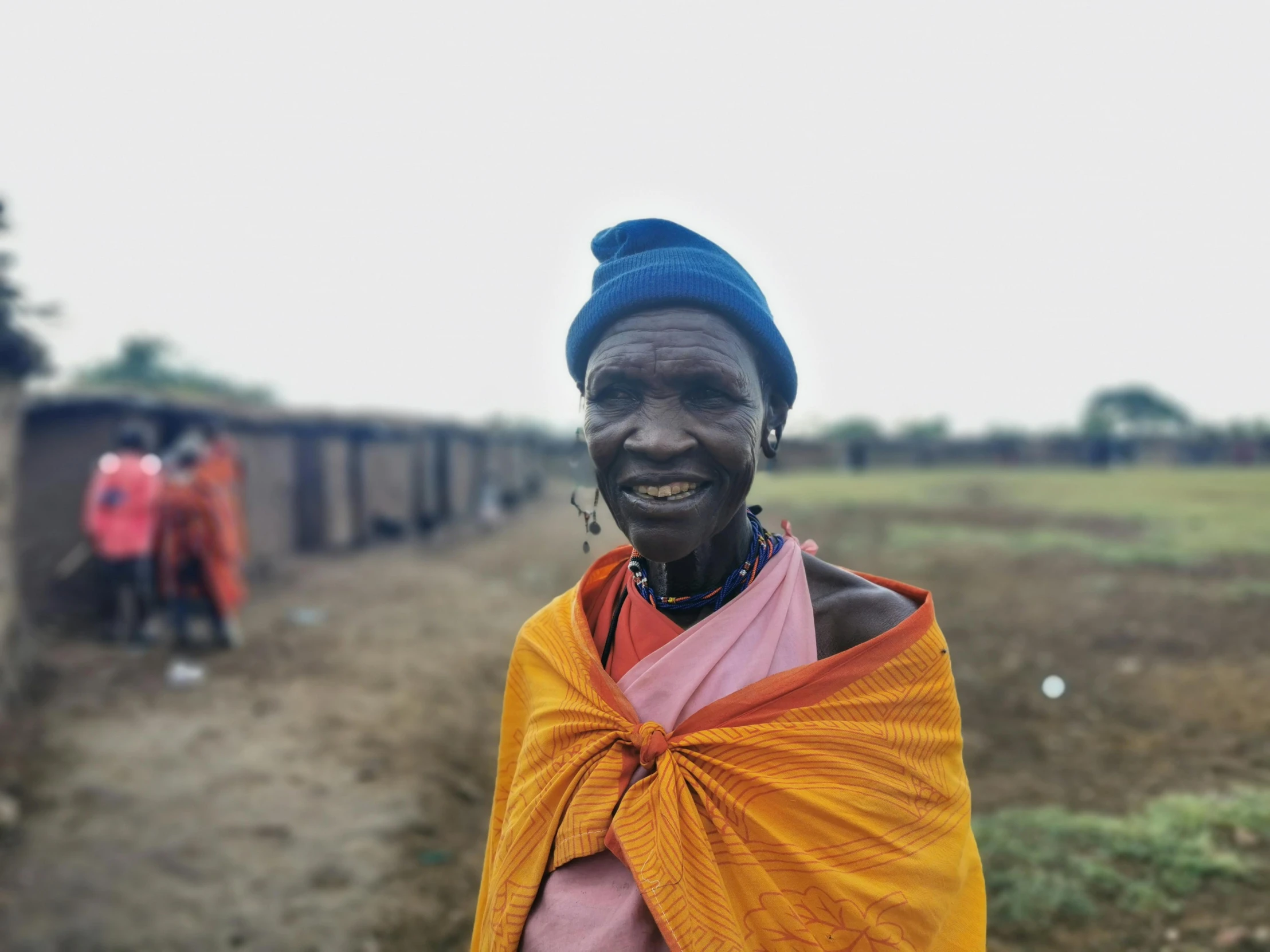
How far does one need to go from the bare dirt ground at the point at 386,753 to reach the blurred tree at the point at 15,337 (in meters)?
2.29

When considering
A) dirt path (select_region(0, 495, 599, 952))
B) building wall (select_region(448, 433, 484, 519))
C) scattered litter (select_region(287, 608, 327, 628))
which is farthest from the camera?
building wall (select_region(448, 433, 484, 519))

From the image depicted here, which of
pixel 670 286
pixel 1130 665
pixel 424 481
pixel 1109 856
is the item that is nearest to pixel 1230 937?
pixel 1109 856

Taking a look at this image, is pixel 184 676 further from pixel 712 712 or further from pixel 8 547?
pixel 712 712

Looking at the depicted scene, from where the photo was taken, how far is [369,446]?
14.3 meters

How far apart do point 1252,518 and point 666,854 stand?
1340 cm

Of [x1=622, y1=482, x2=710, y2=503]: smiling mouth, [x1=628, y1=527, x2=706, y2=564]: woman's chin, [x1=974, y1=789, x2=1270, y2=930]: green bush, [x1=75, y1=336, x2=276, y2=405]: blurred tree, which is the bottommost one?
[x1=974, y1=789, x2=1270, y2=930]: green bush

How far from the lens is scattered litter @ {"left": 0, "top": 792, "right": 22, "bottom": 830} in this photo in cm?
402

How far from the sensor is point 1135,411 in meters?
51.2

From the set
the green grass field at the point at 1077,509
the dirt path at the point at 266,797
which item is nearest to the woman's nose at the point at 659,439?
the dirt path at the point at 266,797

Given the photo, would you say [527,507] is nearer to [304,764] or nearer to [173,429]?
[173,429]

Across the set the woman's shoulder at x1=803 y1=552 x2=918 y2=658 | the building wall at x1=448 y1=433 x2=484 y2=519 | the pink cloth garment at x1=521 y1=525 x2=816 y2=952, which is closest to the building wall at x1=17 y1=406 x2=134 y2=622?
the pink cloth garment at x1=521 y1=525 x2=816 y2=952

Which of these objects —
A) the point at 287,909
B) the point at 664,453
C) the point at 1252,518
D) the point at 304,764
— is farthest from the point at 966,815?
the point at 1252,518

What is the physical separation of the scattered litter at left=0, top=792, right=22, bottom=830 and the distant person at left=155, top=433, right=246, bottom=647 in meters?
3.07

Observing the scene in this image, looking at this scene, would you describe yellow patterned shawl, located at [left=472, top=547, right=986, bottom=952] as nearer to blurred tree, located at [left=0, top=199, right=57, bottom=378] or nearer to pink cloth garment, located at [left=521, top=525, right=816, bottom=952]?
pink cloth garment, located at [left=521, top=525, right=816, bottom=952]
